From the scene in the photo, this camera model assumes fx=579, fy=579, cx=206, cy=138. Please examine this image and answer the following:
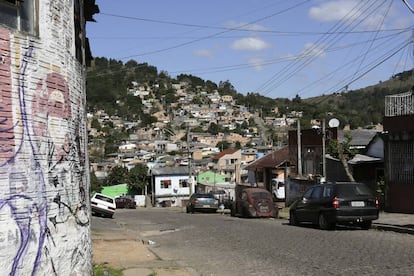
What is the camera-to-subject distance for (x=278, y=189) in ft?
154

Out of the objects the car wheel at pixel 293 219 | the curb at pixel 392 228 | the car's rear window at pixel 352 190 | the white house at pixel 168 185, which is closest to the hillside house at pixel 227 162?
the white house at pixel 168 185

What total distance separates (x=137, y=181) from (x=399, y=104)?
64885 millimetres

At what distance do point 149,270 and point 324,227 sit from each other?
381 inches

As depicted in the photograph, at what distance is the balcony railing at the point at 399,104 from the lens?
2595 cm

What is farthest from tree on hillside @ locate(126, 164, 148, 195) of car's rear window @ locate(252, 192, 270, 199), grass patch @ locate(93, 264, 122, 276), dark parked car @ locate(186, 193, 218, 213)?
grass patch @ locate(93, 264, 122, 276)

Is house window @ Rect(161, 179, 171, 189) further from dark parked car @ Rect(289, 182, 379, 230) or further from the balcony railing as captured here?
dark parked car @ Rect(289, 182, 379, 230)

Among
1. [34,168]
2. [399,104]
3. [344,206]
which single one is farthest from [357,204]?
[34,168]

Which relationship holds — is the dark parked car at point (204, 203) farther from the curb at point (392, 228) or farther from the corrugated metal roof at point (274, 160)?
the curb at point (392, 228)

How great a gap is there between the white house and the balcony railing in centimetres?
5918

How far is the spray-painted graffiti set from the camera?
21.8 feet

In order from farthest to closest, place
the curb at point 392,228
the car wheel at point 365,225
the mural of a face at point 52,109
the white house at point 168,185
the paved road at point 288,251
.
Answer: the white house at point 168,185 < the car wheel at point 365,225 < the curb at point 392,228 < the paved road at point 288,251 < the mural of a face at point 52,109

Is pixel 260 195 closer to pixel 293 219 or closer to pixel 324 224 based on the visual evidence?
pixel 293 219

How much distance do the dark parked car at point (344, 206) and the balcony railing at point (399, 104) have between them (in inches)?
319

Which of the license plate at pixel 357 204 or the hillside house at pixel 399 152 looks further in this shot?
the hillside house at pixel 399 152
